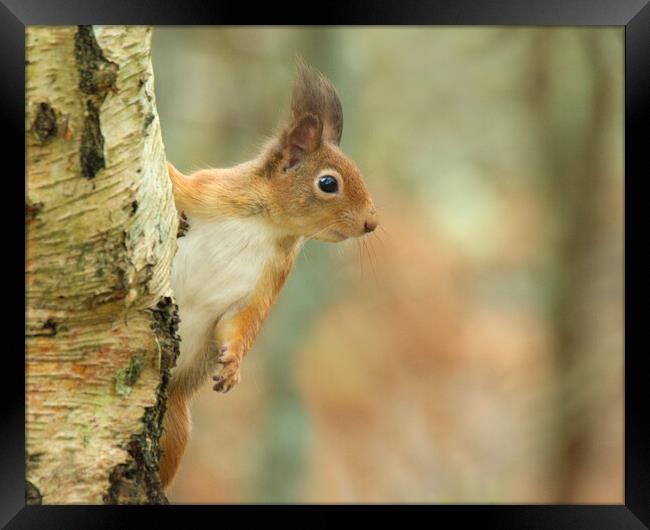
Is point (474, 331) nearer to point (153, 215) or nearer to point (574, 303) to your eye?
point (574, 303)

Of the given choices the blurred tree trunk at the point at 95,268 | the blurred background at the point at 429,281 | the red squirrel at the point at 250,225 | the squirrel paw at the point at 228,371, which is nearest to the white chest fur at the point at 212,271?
the red squirrel at the point at 250,225

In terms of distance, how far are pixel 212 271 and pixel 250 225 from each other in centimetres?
17

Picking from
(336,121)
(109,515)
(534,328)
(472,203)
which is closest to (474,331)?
(534,328)

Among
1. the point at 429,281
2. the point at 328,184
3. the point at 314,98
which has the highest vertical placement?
the point at 314,98

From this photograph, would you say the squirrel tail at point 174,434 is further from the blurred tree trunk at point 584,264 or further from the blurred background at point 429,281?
the blurred tree trunk at point 584,264

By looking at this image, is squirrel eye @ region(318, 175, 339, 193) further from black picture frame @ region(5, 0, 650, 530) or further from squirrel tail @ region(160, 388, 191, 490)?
squirrel tail @ region(160, 388, 191, 490)

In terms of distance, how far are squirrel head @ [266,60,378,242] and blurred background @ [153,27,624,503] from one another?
79cm

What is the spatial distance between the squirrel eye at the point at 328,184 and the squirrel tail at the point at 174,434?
2.34 ft

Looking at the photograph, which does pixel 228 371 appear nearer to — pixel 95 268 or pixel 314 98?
pixel 95 268

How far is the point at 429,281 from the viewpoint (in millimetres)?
4066

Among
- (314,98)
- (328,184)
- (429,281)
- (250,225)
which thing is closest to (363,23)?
(314,98)

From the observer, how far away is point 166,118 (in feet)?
12.3

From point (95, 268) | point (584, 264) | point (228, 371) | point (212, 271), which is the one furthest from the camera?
point (584, 264)

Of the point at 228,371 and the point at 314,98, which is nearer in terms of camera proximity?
the point at 228,371
